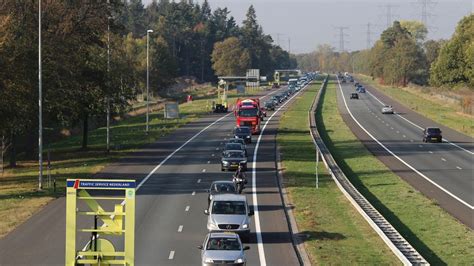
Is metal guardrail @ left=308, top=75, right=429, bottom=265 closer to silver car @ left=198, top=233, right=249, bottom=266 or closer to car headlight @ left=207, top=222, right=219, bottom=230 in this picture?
silver car @ left=198, top=233, right=249, bottom=266

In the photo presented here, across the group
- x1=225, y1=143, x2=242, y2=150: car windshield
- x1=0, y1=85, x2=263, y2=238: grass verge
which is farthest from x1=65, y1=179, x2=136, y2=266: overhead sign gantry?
x1=225, y1=143, x2=242, y2=150: car windshield

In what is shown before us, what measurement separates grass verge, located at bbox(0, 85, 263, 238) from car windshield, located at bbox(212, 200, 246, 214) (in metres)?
8.04

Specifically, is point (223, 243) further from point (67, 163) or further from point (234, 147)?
point (67, 163)

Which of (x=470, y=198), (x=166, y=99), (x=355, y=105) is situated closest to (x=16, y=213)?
(x=470, y=198)

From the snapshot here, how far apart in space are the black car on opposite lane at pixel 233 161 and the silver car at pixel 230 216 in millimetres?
18249

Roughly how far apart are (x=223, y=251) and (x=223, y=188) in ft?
41.6

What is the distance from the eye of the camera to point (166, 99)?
496 feet

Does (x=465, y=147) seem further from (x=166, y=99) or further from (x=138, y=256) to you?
(x=166, y=99)

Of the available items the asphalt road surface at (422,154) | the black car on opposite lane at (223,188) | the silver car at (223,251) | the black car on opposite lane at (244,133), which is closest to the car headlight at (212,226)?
the silver car at (223,251)

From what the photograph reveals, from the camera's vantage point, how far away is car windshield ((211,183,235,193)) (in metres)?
37.0

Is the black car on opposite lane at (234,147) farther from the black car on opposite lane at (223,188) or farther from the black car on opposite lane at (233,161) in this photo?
the black car on opposite lane at (223,188)

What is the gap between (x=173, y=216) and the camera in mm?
34562

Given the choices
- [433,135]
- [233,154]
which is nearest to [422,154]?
[433,135]

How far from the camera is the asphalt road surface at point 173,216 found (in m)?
26.9
